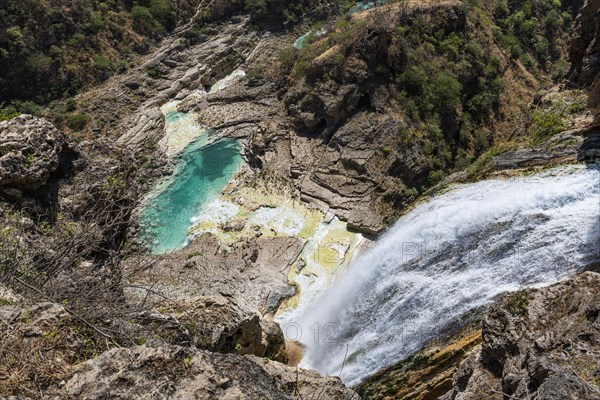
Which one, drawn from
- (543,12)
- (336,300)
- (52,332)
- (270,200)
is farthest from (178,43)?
(52,332)

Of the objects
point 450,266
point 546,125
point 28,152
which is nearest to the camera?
point 28,152

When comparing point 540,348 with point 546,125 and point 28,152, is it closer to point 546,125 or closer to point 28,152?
point 28,152

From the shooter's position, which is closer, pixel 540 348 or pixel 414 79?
pixel 540 348

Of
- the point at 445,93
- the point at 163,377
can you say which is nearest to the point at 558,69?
the point at 445,93

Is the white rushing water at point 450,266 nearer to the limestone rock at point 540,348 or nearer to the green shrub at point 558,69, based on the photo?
the limestone rock at point 540,348

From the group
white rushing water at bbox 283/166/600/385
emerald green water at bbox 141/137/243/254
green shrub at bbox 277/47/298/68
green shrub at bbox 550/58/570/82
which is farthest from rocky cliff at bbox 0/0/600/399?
white rushing water at bbox 283/166/600/385

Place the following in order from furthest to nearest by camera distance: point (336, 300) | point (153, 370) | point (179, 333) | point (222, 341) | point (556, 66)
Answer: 1. point (556, 66)
2. point (336, 300)
3. point (222, 341)
4. point (179, 333)
5. point (153, 370)

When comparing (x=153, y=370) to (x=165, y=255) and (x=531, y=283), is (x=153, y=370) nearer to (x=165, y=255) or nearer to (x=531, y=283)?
(x=531, y=283)
